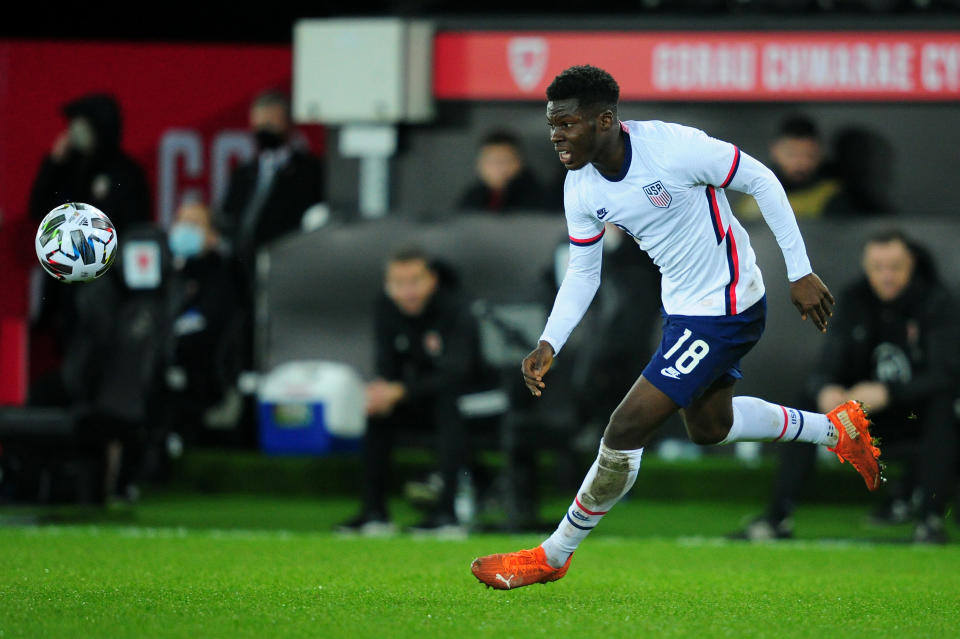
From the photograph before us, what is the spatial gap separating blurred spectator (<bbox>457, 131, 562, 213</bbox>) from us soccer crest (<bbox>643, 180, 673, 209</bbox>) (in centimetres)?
517

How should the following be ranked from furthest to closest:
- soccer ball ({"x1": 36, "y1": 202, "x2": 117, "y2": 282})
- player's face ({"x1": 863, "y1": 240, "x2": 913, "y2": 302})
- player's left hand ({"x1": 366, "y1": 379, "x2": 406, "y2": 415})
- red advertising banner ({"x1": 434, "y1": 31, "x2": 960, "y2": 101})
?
red advertising banner ({"x1": 434, "y1": 31, "x2": 960, "y2": 101}), player's left hand ({"x1": 366, "y1": 379, "x2": 406, "y2": 415}), player's face ({"x1": 863, "y1": 240, "x2": 913, "y2": 302}), soccer ball ({"x1": 36, "y1": 202, "x2": 117, "y2": 282})

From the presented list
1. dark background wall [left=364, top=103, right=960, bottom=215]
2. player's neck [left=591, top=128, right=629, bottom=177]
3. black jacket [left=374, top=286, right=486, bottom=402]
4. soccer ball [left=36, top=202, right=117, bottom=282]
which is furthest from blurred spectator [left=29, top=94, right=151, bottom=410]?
player's neck [left=591, top=128, right=629, bottom=177]

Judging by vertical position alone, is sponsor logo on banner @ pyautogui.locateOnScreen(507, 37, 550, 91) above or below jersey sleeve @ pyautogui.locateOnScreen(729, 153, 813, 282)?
above

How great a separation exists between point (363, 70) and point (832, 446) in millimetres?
6531

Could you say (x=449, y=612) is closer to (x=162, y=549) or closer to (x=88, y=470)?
(x=162, y=549)

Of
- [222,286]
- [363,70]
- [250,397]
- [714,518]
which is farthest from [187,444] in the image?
[714,518]

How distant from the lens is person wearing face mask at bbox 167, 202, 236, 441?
11.1 metres

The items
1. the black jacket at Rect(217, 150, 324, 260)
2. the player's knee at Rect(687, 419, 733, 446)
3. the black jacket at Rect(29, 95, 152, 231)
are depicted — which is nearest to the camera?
the player's knee at Rect(687, 419, 733, 446)

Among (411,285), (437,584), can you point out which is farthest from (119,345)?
(437,584)

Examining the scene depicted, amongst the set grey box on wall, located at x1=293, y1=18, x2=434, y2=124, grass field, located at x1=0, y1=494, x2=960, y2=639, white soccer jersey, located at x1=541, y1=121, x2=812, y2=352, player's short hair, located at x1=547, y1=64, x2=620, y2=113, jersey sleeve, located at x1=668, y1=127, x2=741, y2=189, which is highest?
grey box on wall, located at x1=293, y1=18, x2=434, y2=124

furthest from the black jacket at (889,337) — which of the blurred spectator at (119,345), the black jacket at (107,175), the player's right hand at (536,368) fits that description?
the black jacket at (107,175)

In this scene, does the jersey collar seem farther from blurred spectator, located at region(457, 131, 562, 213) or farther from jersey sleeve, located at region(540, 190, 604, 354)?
blurred spectator, located at region(457, 131, 562, 213)

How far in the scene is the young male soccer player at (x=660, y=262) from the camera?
222 inches

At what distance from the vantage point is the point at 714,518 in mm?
9930
